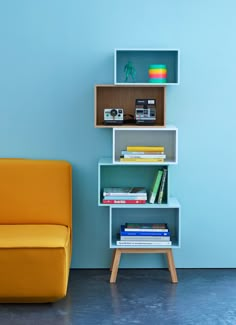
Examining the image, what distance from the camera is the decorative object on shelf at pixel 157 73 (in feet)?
13.2

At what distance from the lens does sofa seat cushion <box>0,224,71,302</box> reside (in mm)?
3498

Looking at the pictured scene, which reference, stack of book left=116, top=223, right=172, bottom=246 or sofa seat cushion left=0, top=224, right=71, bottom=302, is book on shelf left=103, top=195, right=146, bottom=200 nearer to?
stack of book left=116, top=223, right=172, bottom=246

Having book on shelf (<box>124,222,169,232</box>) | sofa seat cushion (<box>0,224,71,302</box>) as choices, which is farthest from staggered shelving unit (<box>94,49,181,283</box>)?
sofa seat cushion (<box>0,224,71,302</box>)

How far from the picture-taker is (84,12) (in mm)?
4141

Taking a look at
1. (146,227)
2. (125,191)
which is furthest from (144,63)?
(146,227)

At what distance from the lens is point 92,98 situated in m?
4.21

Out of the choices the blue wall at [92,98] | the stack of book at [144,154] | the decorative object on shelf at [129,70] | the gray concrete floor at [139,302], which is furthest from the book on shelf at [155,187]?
the decorative object on shelf at [129,70]

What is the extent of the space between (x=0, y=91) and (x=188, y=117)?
4.37ft

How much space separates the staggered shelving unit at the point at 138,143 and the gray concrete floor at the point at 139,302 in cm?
16

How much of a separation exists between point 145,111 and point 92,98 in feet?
1.30

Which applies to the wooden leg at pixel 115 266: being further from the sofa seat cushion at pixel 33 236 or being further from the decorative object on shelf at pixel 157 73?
the decorative object on shelf at pixel 157 73

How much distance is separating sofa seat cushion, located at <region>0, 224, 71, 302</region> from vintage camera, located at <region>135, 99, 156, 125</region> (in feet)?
3.42

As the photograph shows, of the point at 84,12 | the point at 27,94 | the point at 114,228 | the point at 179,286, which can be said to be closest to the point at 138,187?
the point at 114,228

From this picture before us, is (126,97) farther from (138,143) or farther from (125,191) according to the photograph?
(125,191)
